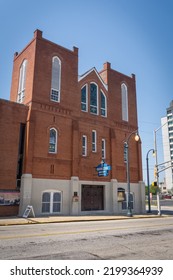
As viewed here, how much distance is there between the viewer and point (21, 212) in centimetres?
2055

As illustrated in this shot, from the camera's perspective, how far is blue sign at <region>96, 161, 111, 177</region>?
24.8 meters

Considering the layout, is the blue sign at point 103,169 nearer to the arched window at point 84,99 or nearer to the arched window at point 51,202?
the arched window at point 51,202

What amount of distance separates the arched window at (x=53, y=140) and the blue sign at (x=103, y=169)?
16.9 ft

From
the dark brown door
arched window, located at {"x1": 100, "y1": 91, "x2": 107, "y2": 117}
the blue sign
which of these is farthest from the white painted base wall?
arched window, located at {"x1": 100, "y1": 91, "x2": 107, "y2": 117}

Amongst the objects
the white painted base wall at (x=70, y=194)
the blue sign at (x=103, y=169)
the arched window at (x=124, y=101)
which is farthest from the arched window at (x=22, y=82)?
the arched window at (x=124, y=101)

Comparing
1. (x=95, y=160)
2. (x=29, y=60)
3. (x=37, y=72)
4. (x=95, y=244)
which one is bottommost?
(x=95, y=244)

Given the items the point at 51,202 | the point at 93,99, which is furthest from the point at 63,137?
the point at 93,99

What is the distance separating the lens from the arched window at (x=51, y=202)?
2260cm

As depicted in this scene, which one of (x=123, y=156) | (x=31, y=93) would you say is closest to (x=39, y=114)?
(x=31, y=93)

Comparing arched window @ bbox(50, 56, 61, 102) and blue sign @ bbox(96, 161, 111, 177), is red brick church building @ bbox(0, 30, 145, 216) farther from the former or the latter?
blue sign @ bbox(96, 161, 111, 177)

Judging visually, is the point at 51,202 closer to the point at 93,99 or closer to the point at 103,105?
the point at 93,99
